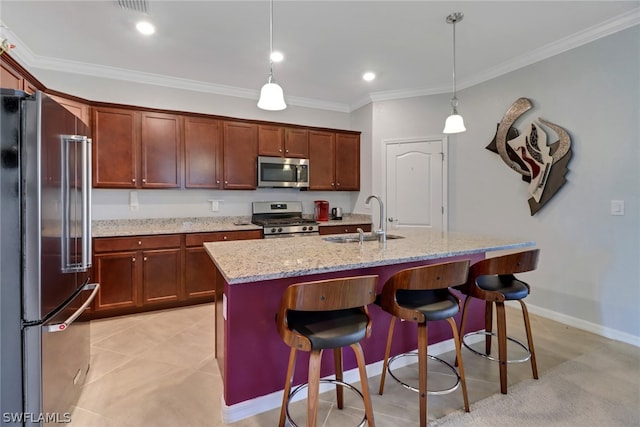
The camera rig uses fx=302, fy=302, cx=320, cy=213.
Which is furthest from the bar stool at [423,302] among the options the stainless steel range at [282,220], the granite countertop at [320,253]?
the stainless steel range at [282,220]

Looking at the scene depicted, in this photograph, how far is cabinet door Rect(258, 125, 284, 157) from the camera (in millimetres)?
4117

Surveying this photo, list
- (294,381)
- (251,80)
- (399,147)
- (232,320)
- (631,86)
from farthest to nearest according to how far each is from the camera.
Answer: (399,147), (251,80), (631,86), (294,381), (232,320)

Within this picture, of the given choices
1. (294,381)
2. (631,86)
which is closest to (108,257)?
(294,381)

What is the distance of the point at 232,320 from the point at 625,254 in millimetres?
3296

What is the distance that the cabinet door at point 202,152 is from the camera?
12.2ft

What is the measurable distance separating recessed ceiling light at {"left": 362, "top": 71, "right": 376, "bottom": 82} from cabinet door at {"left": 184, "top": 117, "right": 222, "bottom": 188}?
193 cm

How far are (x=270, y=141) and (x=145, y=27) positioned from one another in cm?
186

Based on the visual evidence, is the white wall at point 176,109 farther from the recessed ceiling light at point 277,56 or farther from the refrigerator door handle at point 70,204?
the refrigerator door handle at point 70,204

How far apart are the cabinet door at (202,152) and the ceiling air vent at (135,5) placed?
135 centimetres

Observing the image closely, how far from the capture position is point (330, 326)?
145 centimetres

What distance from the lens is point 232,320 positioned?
1.66 metres

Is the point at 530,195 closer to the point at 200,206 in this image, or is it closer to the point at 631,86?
the point at 631,86

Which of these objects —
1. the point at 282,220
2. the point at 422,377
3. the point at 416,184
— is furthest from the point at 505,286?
the point at 282,220
